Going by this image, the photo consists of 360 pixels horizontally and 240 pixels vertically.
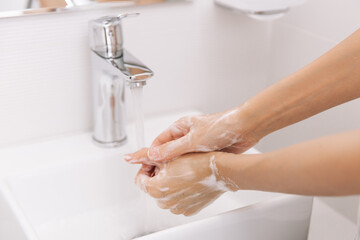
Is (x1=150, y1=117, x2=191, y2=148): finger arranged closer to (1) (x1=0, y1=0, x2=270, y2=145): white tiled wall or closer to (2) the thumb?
(2) the thumb

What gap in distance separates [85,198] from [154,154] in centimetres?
22

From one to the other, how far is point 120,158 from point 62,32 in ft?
0.87

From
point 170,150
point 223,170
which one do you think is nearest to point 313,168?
point 223,170

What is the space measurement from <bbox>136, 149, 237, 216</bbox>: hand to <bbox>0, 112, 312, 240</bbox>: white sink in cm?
9

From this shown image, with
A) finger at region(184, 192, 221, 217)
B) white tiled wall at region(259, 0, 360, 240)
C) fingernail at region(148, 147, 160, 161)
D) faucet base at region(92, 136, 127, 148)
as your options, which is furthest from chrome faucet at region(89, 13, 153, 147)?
white tiled wall at region(259, 0, 360, 240)

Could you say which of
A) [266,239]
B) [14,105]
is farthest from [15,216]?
[266,239]

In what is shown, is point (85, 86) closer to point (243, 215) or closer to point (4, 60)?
point (4, 60)

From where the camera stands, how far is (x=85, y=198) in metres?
0.97

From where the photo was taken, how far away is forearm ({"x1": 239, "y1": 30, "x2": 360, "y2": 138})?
76 centimetres

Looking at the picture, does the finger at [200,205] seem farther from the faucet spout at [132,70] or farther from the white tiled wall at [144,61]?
the white tiled wall at [144,61]

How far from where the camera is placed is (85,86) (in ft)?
3.29

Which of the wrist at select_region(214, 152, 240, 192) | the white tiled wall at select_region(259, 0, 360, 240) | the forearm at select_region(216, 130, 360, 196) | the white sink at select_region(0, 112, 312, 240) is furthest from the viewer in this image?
the white tiled wall at select_region(259, 0, 360, 240)

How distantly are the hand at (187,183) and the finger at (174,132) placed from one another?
2.4 inches

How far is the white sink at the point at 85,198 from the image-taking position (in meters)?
0.84
